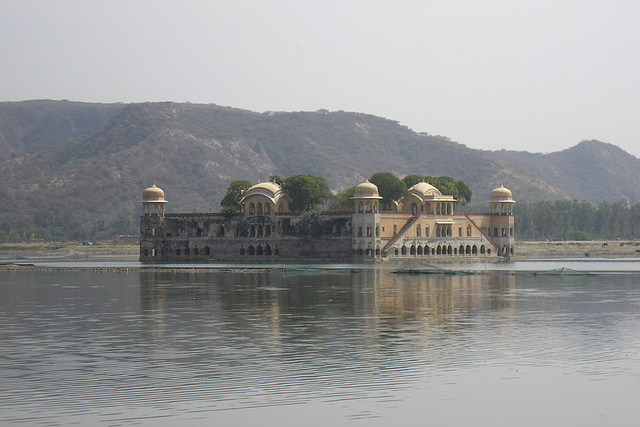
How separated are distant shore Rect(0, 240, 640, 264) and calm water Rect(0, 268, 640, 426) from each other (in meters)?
62.2

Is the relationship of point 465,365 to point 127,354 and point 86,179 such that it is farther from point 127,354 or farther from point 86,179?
point 86,179

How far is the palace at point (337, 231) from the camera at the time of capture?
8369 cm

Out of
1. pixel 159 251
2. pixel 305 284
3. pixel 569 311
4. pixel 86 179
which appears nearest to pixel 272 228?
pixel 159 251

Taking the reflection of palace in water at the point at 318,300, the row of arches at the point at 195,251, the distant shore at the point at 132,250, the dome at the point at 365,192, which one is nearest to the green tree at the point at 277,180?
the row of arches at the point at 195,251

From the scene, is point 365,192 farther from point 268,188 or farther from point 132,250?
point 132,250

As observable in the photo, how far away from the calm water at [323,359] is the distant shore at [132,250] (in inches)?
2449

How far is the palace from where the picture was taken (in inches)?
3295

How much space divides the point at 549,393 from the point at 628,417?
2032 millimetres

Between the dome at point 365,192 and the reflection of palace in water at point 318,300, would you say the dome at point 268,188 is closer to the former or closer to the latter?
the dome at point 365,192

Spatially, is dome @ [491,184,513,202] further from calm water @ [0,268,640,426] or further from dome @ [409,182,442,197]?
calm water @ [0,268,640,426]

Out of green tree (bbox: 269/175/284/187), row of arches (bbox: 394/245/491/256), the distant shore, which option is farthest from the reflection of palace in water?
the distant shore

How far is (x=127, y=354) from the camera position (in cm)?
2338

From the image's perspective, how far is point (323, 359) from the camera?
22.3 m

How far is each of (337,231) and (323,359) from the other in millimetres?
62740
